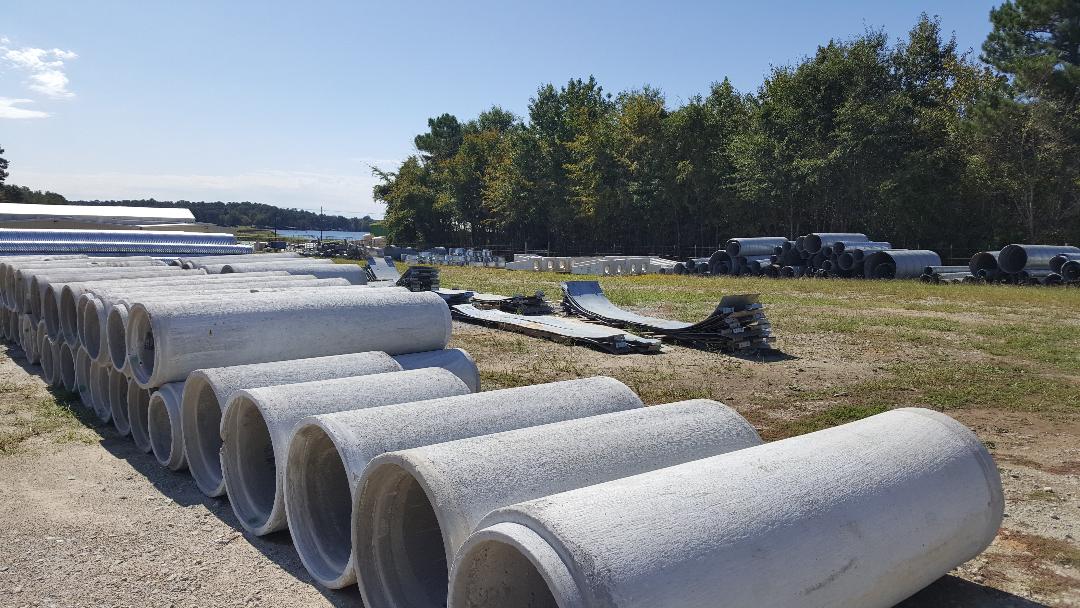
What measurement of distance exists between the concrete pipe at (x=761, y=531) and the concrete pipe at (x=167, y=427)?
3.94 meters

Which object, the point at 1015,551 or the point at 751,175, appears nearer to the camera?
the point at 1015,551

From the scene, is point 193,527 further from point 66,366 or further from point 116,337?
point 66,366

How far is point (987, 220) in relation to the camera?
104ft

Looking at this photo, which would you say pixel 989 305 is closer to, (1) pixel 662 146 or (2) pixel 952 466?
(2) pixel 952 466

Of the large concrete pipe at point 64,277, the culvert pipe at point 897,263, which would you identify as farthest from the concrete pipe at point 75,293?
the culvert pipe at point 897,263

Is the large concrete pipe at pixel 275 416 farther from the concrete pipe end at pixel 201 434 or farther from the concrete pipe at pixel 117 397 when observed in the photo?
the concrete pipe at pixel 117 397

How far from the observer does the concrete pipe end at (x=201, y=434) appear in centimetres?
558

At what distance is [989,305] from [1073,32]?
771 inches

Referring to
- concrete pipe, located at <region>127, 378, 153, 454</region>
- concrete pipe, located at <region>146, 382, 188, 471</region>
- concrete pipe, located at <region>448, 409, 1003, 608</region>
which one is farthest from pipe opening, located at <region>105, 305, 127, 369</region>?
concrete pipe, located at <region>448, 409, 1003, 608</region>

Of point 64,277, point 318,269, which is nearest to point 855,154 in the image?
point 318,269

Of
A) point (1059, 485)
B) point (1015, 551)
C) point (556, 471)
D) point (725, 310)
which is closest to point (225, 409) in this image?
point (556, 471)

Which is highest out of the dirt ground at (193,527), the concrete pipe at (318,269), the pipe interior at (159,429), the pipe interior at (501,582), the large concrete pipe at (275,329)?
the concrete pipe at (318,269)

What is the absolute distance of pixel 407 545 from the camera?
3.75m

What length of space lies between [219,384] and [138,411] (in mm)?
2191
